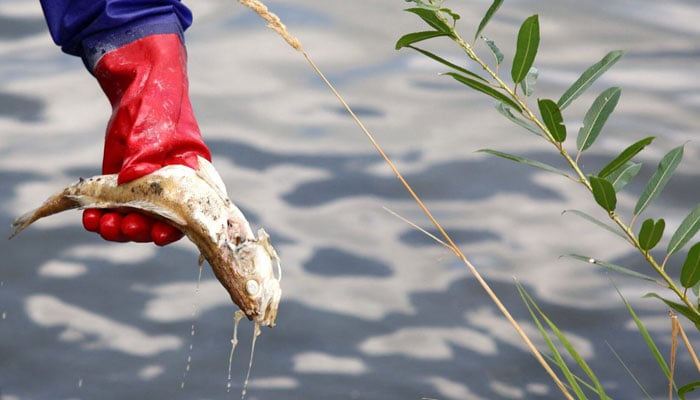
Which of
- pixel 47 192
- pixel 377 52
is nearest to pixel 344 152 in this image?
pixel 377 52

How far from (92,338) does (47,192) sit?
725 mm

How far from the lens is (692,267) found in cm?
157

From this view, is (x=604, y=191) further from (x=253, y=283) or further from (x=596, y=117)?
(x=253, y=283)

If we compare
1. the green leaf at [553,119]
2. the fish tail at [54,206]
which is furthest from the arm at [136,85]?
the green leaf at [553,119]

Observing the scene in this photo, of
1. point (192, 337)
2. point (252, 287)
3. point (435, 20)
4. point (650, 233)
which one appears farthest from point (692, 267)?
point (192, 337)

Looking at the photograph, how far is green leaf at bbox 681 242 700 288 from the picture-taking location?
1557 mm

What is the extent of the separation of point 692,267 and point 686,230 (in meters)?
0.09

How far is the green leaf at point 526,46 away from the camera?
5.11 feet

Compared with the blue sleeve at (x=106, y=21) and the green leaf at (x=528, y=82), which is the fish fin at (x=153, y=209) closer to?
the blue sleeve at (x=106, y=21)

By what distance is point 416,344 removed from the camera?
150 inches

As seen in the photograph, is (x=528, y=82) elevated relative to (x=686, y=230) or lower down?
elevated

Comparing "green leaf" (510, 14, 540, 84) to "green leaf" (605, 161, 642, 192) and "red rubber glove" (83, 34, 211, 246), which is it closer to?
"green leaf" (605, 161, 642, 192)

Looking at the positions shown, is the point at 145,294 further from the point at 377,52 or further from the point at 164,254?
the point at 377,52

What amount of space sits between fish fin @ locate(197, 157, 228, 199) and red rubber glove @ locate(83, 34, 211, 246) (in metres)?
0.02
